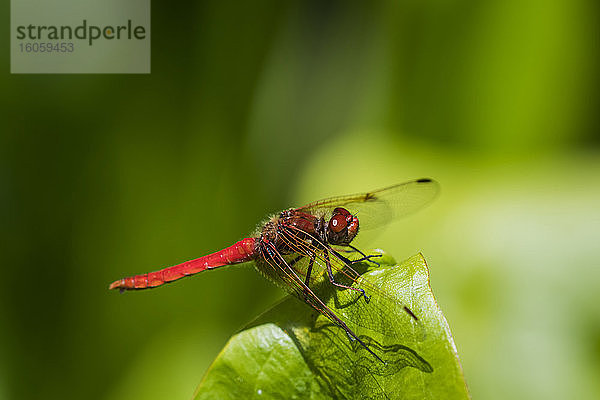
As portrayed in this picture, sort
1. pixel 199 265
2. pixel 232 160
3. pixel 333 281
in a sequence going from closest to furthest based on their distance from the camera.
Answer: pixel 333 281
pixel 199 265
pixel 232 160

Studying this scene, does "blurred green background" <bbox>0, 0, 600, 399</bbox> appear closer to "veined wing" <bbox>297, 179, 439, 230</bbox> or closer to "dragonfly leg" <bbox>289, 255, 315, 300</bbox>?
"veined wing" <bbox>297, 179, 439, 230</bbox>

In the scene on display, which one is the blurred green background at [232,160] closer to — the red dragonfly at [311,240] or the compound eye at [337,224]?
the red dragonfly at [311,240]

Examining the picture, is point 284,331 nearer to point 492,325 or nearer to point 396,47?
point 492,325

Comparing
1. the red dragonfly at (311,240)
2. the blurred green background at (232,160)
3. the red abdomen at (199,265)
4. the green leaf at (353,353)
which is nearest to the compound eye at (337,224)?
the red dragonfly at (311,240)

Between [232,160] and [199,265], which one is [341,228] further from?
[232,160]

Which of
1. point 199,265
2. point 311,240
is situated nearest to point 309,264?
point 311,240

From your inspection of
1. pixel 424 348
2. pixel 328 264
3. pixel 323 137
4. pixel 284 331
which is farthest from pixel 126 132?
pixel 424 348

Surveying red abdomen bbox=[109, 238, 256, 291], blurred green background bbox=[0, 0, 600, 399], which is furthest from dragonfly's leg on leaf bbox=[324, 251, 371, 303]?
blurred green background bbox=[0, 0, 600, 399]

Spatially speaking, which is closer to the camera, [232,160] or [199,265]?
[199,265]
